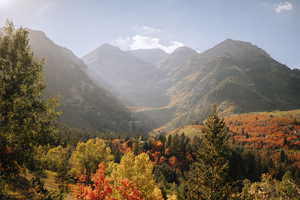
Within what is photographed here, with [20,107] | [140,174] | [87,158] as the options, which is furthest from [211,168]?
[87,158]

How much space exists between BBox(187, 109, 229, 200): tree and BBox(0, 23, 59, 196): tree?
15.3m

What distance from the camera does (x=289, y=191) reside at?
169 ft

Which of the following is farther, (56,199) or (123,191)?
(123,191)

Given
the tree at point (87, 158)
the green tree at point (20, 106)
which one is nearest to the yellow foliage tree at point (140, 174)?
the green tree at point (20, 106)

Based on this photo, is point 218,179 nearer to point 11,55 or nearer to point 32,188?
point 32,188

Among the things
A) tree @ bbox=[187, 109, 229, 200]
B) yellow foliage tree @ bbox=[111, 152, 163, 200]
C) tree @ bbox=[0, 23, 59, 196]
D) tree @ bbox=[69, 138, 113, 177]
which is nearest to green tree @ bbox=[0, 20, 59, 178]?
tree @ bbox=[0, 23, 59, 196]

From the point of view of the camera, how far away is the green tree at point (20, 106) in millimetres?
13969

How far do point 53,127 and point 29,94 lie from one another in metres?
2.98

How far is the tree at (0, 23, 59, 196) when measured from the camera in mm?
13953

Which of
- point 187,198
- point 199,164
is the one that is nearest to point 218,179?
point 199,164

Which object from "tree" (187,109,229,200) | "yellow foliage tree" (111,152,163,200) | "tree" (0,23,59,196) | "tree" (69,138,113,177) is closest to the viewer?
"tree" (0,23,59,196)

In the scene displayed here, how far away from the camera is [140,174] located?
34688mm

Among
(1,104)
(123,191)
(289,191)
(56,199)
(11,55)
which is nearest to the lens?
(1,104)

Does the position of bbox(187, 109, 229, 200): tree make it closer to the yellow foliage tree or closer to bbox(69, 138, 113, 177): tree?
the yellow foliage tree
